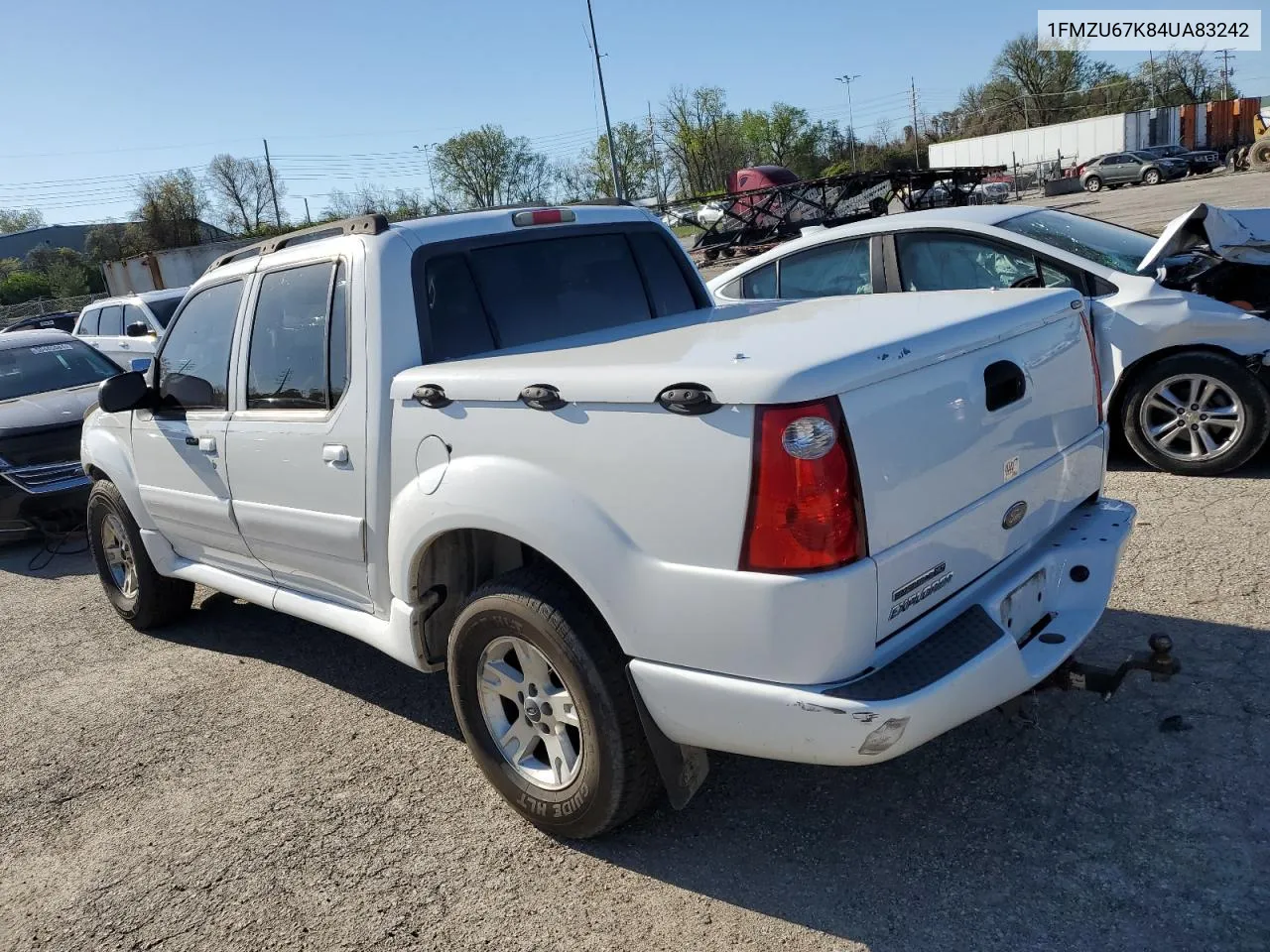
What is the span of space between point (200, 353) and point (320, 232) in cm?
95

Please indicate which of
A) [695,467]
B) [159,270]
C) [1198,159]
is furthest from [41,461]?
[1198,159]

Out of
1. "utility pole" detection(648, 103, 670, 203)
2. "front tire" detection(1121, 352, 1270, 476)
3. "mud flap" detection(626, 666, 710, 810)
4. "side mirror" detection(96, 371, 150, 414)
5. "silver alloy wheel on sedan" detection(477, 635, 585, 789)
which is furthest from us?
"utility pole" detection(648, 103, 670, 203)

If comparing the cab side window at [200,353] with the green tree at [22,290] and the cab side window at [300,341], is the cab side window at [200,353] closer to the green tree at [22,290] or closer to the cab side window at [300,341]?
the cab side window at [300,341]

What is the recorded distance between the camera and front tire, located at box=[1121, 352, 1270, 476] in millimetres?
5598

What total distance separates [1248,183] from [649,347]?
116 ft

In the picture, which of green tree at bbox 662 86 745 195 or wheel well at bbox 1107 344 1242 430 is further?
green tree at bbox 662 86 745 195

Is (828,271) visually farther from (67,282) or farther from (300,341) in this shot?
(67,282)

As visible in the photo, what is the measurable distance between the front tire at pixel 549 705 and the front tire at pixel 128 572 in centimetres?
284

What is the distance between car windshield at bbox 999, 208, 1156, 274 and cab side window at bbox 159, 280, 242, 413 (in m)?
4.63

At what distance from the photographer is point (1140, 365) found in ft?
19.3

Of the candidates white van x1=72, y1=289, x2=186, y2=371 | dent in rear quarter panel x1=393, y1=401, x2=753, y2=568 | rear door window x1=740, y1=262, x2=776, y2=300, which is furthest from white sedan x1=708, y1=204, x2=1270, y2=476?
white van x1=72, y1=289, x2=186, y2=371

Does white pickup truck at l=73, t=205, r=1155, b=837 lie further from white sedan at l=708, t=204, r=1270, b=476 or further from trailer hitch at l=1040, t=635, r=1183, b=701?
white sedan at l=708, t=204, r=1270, b=476

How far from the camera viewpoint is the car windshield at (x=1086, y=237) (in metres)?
6.10

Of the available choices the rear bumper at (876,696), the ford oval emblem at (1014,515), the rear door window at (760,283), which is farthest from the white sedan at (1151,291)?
the rear bumper at (876,696)
